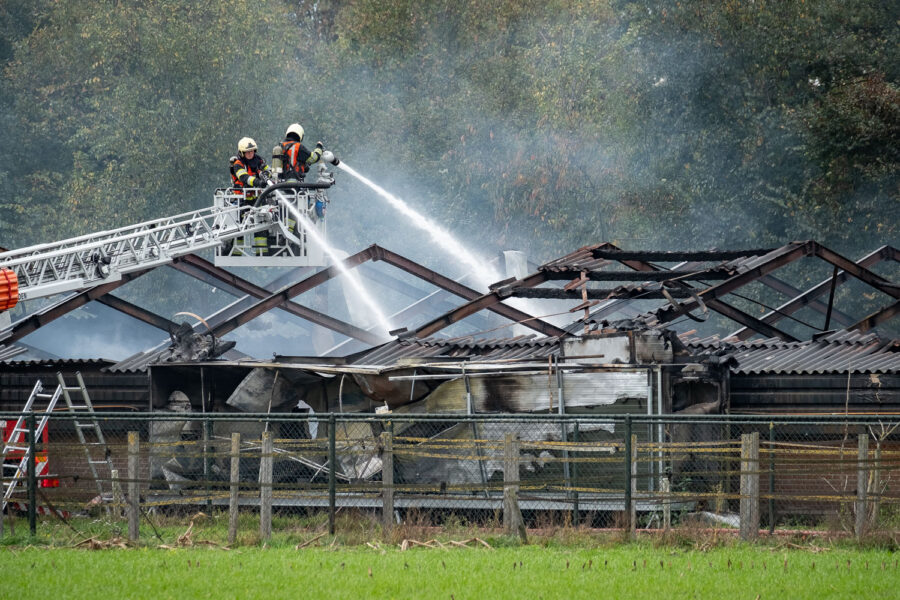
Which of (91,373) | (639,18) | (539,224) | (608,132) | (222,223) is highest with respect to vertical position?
(639,18)

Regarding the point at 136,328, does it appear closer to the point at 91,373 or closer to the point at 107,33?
the point at 107,33

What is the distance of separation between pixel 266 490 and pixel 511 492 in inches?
100

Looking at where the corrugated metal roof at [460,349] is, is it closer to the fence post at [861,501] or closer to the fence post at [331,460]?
the fence post at [331,460]

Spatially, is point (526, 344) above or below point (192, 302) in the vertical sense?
below

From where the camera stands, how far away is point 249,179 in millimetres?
21422

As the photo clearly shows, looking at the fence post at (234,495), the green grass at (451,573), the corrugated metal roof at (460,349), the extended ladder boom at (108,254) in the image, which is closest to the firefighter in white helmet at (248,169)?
the extended ladder boom at (108,254)

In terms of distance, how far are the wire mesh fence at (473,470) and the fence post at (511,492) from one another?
516mm

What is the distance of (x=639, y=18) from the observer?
3847 cm

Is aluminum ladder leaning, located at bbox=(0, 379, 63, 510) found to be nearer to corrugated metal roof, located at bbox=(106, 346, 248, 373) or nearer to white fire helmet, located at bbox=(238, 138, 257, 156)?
corrugated metal roof, located at bbox=(106, 346, 248, 373)

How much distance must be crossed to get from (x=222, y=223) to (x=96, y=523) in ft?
26.7

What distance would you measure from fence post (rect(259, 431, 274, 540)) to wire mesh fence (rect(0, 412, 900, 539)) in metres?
0.04

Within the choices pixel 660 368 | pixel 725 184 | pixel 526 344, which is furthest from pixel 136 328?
pixel 660 368

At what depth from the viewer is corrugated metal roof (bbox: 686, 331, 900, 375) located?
664 inches

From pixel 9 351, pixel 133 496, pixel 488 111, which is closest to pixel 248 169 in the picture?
pixel 9 351
